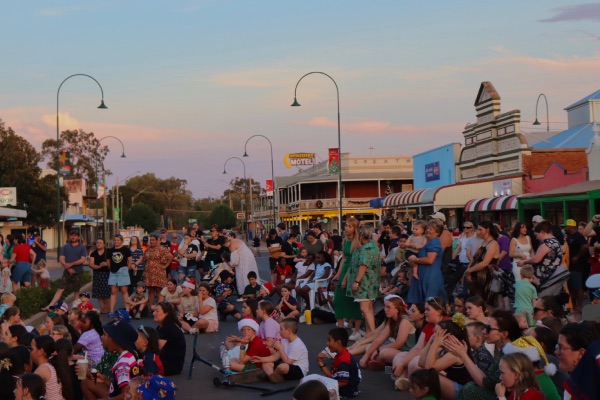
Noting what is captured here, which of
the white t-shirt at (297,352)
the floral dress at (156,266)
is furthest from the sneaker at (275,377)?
the floral dress at (156,266)

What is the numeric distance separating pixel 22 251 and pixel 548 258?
15188mm

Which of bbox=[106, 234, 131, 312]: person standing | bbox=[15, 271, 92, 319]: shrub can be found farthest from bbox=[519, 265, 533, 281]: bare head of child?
bbox=[15, 271, 92, 319]: shrub

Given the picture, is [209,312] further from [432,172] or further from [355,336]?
[432,172]

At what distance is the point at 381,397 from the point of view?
995cm

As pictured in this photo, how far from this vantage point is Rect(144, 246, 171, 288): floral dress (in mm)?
19516

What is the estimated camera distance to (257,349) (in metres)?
11.2

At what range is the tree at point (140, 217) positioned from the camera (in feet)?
359

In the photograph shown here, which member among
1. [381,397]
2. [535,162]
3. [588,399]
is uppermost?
[535,162]

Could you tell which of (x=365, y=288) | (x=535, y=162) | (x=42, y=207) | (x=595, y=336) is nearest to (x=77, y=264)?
(x=365, y=288)

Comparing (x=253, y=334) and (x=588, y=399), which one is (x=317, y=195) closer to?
(x=253, y=334)

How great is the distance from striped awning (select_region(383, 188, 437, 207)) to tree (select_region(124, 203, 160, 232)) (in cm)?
5989

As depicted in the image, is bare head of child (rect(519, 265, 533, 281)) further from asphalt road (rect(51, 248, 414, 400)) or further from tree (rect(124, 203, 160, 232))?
tree (rect(124, 203, 160, 232))

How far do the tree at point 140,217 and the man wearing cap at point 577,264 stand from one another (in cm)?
9583

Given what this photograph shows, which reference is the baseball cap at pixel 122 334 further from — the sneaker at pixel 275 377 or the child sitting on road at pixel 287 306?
the child sitting on road at pixel 287 306
